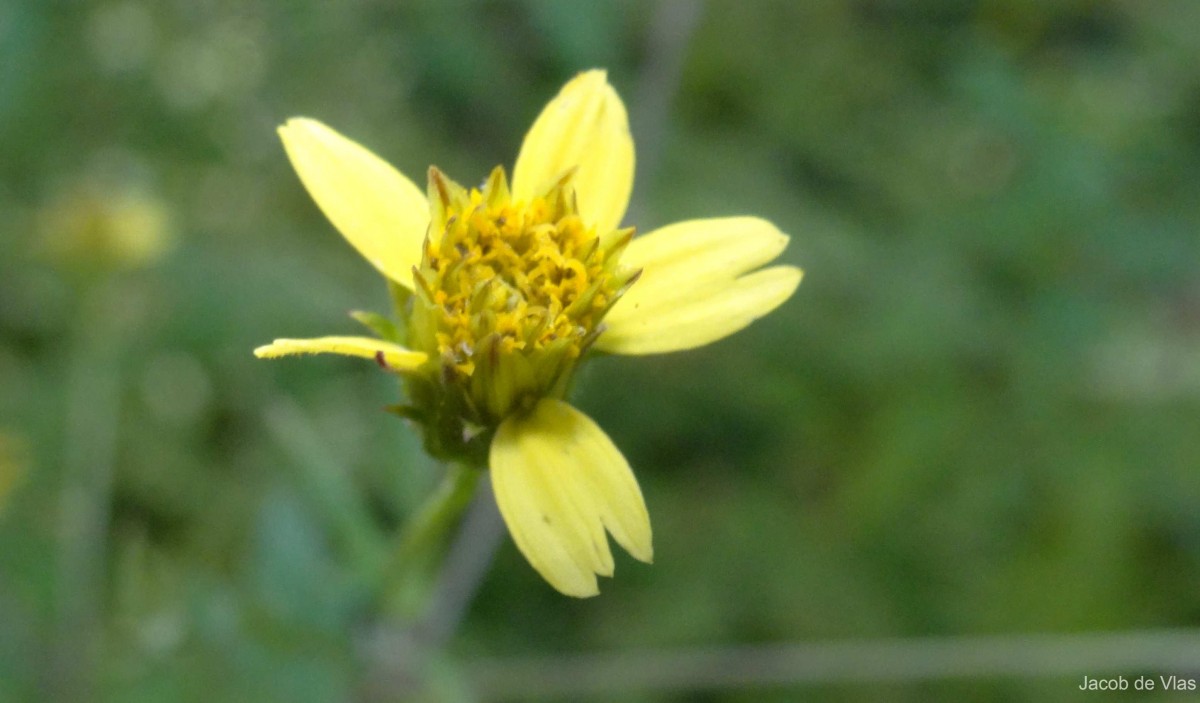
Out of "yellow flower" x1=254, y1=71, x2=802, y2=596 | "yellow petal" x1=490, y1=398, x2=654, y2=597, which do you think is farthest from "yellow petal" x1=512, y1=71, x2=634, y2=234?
"yellow petal" x1=490, y1=398, x2=654, y2=597

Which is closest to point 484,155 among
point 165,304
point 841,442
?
point 165,304

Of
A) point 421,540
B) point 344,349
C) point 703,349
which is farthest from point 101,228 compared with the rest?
point 344,349

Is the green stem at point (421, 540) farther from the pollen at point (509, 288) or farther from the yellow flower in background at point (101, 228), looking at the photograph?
the yellow flower in background at point (101, 228)

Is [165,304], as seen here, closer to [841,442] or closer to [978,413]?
[841,442]

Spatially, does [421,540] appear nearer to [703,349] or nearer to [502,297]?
[502,297]

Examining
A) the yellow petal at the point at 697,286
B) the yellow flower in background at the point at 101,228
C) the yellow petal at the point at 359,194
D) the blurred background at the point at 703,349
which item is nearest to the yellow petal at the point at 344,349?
the yellow petal at the point at 359,194

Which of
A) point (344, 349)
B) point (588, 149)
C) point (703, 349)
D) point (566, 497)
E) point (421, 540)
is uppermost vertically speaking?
point (588, 149)
